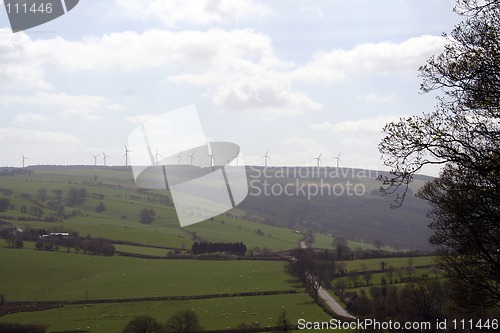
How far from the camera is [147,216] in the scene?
368 feet

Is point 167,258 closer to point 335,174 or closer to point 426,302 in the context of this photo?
point 426,302

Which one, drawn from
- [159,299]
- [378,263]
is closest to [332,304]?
[159,299]

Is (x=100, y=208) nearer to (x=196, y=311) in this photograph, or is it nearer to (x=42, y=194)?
(x=42, y=194)

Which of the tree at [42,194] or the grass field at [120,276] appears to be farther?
the tree at [42,194]

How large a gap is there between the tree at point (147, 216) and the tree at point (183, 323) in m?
67.5

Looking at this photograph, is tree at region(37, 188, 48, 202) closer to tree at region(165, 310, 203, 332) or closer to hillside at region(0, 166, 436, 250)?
hillside at region(0, 166, 436, 250)

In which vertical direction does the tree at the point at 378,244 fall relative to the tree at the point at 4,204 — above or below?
below

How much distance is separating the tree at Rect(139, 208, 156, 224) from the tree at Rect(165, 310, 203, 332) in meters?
67.5

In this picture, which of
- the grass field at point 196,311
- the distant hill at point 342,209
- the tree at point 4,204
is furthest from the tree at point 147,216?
the grass field at point 196,311

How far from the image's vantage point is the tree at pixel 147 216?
111m

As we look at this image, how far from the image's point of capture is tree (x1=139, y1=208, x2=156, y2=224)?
111m

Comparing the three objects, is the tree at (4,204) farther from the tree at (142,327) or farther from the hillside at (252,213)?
the tree at (142,327)

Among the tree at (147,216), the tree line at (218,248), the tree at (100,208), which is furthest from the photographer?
the tree at (100,208)

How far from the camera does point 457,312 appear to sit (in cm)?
1183
